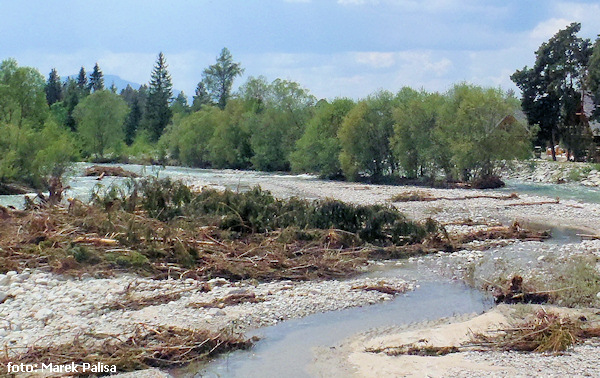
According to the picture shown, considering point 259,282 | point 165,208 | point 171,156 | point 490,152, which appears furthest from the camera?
point 171,156

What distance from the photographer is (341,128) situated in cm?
5147

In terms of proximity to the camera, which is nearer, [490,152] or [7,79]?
[490,152]

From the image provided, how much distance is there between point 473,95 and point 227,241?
30654 millimetres

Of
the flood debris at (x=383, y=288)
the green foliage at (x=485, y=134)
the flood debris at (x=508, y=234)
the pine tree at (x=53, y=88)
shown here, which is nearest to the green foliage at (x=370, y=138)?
the green foliage at (x=485, y=134)

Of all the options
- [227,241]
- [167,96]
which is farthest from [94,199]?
[167,96]

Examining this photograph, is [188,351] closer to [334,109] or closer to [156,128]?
[334,109]

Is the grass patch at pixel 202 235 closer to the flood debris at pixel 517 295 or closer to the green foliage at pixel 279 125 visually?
the flood debris at pixel 517 295

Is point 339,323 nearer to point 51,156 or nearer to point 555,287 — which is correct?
point 555,287

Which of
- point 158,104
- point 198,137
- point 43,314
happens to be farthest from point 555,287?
point 158,104

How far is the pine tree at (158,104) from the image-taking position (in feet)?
336

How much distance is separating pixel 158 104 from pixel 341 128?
60.0 metres

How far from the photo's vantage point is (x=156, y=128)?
102m

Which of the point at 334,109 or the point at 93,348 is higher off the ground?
the point at 334,109

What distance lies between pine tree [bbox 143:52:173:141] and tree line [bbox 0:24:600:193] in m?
15.8
